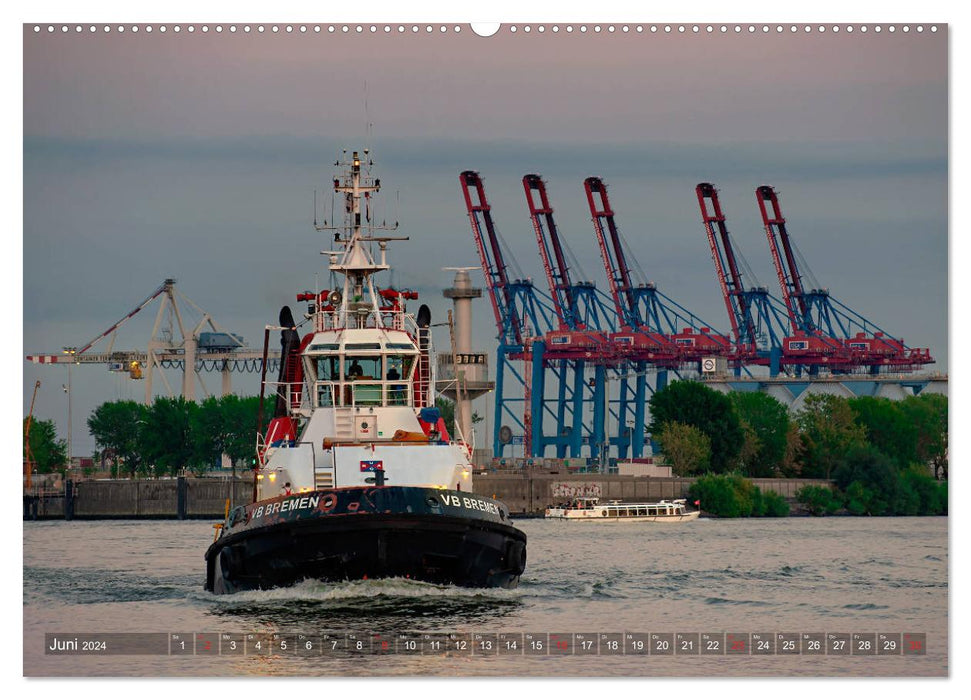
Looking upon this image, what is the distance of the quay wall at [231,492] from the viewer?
11794 centimetres

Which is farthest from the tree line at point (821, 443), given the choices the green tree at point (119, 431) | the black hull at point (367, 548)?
the black hull at point (367, 548)

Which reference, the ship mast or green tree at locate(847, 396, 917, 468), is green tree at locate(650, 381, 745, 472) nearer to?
green tree at locate(847, 396, 917, 468)

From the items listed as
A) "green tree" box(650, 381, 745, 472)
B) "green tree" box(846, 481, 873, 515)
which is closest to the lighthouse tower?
"green tree" box(650, 381, 745, 472)

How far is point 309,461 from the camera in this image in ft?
141

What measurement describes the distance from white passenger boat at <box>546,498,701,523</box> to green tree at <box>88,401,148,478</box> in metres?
42.0

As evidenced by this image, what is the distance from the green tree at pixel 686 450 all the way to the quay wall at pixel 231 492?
446 centimetres

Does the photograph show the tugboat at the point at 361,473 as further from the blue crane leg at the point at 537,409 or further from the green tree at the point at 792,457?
the blue crane leg at the point at 537,409

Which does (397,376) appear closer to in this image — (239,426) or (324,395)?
(324,395)

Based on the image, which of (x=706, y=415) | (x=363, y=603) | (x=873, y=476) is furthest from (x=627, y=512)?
(x=363, y=603)

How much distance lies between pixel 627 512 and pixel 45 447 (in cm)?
4023

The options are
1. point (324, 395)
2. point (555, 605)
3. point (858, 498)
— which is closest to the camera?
point (555, 605)

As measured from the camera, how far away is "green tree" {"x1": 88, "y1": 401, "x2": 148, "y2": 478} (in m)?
143

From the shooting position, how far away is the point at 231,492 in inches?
4651
